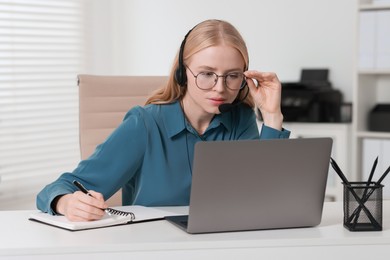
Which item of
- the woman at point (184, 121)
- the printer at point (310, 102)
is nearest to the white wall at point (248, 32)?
the printer at point (310, 102)

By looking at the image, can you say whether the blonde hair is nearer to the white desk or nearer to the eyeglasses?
the eyeglasses

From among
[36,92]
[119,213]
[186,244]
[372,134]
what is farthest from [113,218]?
[372,134]

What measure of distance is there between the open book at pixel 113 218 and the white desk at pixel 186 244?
20 millimetres

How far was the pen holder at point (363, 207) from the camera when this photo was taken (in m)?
1.64

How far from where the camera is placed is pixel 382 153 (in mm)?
3953

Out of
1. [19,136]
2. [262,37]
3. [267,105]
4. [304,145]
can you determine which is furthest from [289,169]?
[262,37]

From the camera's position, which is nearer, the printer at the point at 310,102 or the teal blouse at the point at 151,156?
the teal blouse at the point at 151,156

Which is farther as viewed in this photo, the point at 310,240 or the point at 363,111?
the point at 363,111

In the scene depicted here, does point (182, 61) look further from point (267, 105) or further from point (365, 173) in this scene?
point (365, 173)

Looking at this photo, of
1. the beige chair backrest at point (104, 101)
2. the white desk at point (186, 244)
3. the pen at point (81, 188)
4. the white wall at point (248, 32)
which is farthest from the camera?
the white wall at point (248, 32)

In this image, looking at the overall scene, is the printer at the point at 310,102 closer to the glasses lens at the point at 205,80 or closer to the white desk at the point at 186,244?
the glasses lens at the point at 205,80

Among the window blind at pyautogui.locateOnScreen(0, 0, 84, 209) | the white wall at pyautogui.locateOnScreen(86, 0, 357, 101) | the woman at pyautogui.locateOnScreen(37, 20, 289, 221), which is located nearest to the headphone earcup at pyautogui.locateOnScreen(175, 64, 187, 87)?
the woman at pyautogui.locateOnScreen(37, 20, 289, 221)

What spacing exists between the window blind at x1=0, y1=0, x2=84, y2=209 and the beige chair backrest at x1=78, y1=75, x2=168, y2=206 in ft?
4.21

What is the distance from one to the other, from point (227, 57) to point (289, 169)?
49 centimetres
